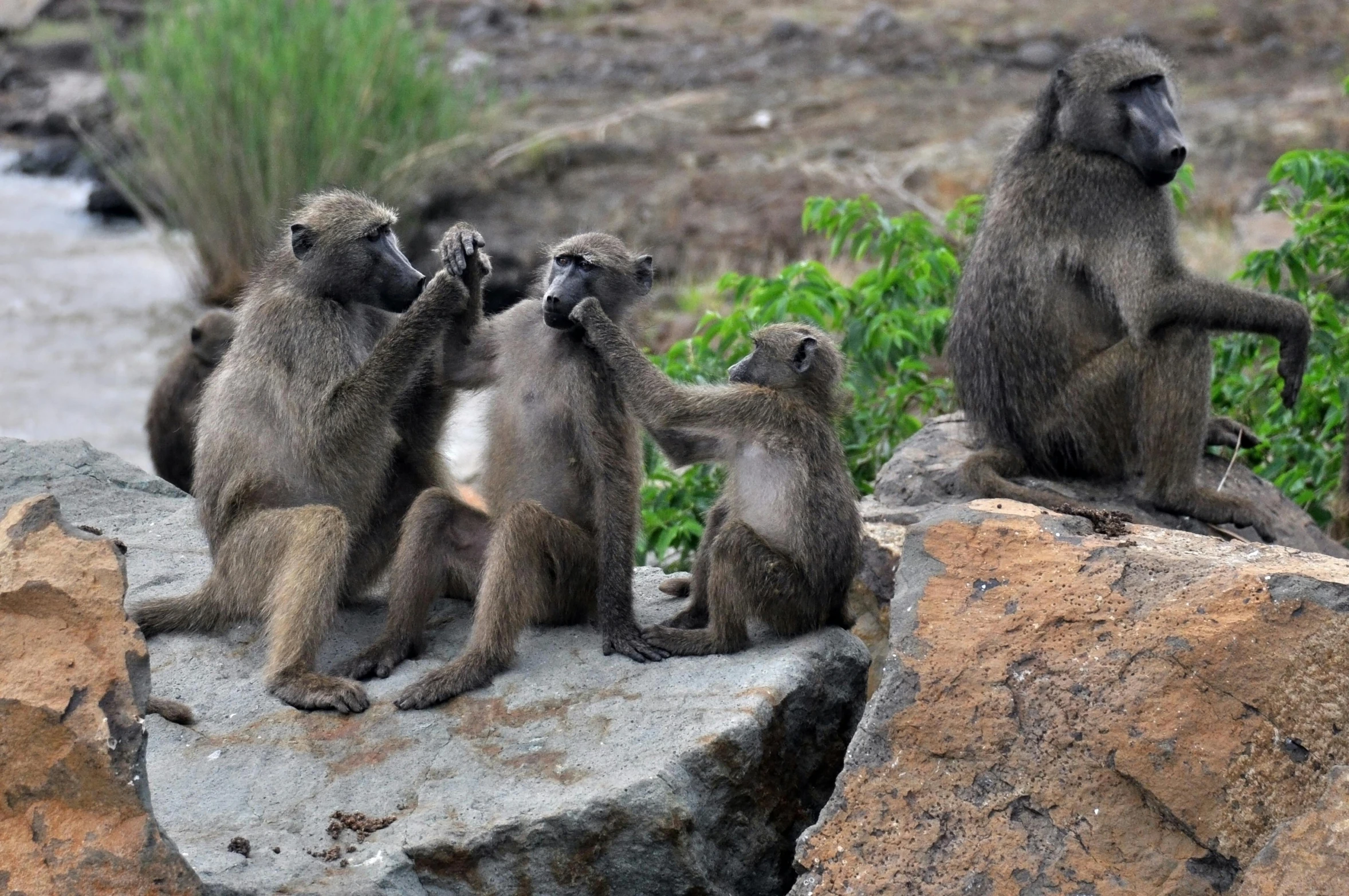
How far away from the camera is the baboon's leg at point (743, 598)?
4.47 meters

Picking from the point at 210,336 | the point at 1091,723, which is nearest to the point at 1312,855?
the point at 1091,723

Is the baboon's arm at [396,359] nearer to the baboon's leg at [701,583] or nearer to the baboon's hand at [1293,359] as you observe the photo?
the baboon's leg at [701,583]

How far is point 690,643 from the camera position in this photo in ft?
15.0

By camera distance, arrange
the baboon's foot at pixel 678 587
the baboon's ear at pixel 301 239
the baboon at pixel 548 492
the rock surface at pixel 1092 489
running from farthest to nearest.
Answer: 1. the rock surface at pixel 1092 489
2. the baboon's foot at pixel 678 587
3. the baboon's ear at pixel 301 239
4. the baboon at pixel 548 492

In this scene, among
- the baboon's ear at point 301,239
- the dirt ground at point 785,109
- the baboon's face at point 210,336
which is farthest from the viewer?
the dirt ground at point 785,109

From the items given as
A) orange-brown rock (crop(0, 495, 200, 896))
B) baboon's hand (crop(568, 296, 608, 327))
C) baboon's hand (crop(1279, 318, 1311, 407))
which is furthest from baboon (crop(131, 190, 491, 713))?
baboon's hand (crop(1279, 318, 1311, 407))

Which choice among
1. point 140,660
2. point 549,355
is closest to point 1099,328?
point 549,355

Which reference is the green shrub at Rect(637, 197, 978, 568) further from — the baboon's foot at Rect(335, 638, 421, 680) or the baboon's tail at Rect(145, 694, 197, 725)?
the baboon's tail at Rect(145, 694, 197, 725)

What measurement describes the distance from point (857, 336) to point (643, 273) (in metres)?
2.01

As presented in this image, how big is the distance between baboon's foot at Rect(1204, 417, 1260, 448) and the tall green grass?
8.63m

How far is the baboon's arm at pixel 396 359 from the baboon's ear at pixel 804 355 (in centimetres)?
102

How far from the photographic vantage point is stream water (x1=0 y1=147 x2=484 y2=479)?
12.4 meters

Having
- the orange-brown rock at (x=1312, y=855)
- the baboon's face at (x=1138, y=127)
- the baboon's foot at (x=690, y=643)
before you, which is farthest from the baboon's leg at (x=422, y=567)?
the baboon's face at (x=1138, y=127)

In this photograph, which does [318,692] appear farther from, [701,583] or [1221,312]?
[1221,312]
